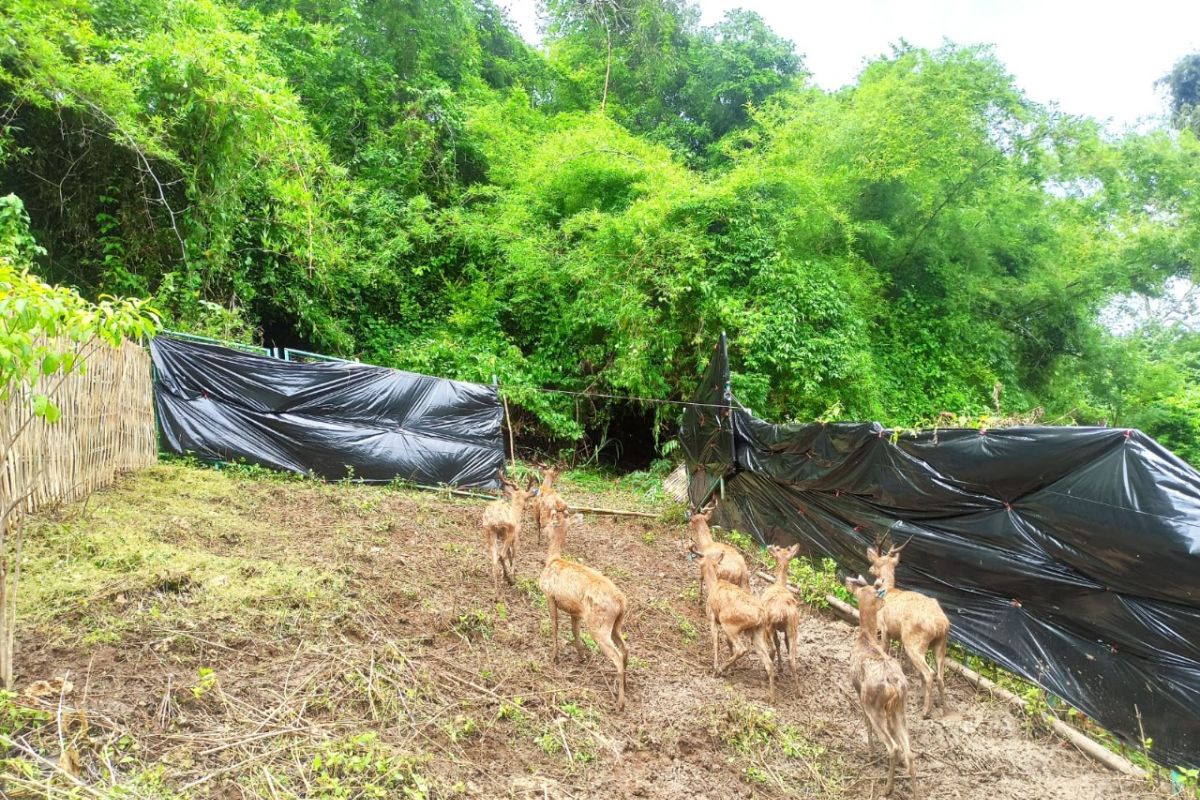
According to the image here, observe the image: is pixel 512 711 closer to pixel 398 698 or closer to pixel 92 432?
pixel 398 698

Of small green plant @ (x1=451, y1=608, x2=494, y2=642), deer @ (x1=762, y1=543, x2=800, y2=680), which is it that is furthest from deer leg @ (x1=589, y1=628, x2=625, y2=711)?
deer @ (x1=762, y1=543, x2=800, y2=680)

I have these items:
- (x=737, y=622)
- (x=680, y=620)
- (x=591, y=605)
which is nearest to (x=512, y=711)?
(x=591, y=605)

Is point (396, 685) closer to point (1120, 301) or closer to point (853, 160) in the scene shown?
point (853, 160)

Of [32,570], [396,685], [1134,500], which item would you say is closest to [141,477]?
[32,570]

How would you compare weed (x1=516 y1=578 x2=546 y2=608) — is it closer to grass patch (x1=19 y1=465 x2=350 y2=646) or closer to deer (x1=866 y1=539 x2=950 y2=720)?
grass patch (x1=19 y1=465 x2=350 y2=646)

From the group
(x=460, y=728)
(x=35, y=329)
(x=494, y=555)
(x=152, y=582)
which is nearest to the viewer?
(x=35, y=329)

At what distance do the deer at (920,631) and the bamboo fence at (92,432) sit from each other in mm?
5673

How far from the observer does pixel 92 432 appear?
5938 millimetres

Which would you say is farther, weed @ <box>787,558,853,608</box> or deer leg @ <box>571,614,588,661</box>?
weed @ <box>787,558,853,608</box>

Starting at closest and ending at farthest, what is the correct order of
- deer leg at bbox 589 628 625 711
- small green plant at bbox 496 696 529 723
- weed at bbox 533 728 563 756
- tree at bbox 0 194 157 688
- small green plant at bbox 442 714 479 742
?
tree at bbox 0 194 157 688 < small green plant at bbox 442 714 479 742 < weed at bbox 533 728 563 756 < small green plant at bbox 496 696 529 723 < deer leg at bbox 589 628 625 711

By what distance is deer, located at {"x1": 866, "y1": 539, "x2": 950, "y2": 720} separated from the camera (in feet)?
14.4

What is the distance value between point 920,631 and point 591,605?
222 cm

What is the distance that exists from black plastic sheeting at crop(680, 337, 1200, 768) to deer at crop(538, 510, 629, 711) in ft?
9.05

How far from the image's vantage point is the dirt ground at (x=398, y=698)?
2.94 metres
